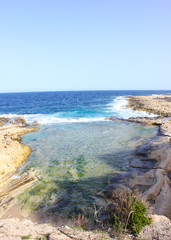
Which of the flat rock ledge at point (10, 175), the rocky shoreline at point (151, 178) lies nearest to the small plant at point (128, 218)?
the rocky shoreline at point (151, 178)

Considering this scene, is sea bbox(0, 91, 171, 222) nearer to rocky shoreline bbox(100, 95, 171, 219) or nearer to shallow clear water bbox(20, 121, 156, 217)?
shallow clear water bbox(20, 121, 156, 217)

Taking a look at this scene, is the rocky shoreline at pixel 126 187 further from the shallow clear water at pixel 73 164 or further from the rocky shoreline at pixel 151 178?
the shallow clear water at pixel 73 164

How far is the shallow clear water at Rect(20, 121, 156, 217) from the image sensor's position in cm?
937

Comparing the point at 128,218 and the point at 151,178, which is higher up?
the point at 128,218

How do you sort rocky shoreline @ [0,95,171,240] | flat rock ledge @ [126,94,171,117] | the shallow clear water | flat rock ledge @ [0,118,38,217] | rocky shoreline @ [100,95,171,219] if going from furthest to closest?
flat rock ledge @ [126,94,171,117]
flat rock ledge @ [0,118,38,217]
the shallow clear water
rocky shoreline @ [100,95,171,219]
rocky shoreline @ [0,95,171,240]

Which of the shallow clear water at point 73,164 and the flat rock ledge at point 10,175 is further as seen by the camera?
the flat rock ledge at point 10,175

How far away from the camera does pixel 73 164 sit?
46.5ft

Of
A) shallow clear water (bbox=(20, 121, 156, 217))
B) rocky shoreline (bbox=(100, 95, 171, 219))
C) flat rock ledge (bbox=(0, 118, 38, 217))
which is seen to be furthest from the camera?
flat rock ledge (bbox=(0, 118, 38, 217))

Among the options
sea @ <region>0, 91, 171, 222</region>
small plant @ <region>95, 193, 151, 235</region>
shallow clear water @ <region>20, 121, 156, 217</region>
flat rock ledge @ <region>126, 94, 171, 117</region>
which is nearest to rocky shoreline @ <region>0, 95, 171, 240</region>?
small plant @ <region>95, 193, 151, 235</region>

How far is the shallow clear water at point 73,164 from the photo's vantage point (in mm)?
9367

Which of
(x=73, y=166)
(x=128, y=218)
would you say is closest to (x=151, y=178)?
(x=128, y=218)

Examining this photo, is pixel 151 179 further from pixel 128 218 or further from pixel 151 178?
pixel 128 218

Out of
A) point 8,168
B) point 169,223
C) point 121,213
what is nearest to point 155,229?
point 169,223

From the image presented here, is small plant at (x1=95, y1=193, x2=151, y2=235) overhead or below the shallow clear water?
overhead
